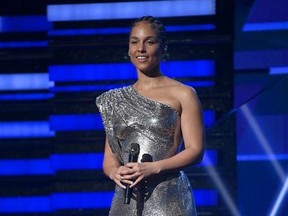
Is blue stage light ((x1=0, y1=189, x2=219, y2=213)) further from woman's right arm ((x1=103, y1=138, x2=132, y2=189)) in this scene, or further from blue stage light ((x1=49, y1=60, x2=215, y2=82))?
woman's right arm ((x1=103, y1=138, x2=132, y2=189))

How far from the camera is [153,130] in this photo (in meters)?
2.41

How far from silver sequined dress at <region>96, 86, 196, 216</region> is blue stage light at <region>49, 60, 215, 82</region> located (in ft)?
6.97

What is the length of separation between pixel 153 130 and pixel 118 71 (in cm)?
225

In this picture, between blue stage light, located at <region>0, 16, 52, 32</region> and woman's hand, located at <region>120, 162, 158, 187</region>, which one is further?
blue stage light, located at <region>0, 16, 52, 32</region>

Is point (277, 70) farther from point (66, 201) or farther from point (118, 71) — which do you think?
point (66, 201)

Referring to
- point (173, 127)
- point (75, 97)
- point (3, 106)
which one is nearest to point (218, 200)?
point (75, 97)

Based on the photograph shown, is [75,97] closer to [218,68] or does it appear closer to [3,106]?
[3,106]

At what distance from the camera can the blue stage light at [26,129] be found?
478 cm

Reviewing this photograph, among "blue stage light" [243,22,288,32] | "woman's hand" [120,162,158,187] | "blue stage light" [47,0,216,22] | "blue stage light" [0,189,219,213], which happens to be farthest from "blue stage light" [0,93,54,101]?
"woman's hand" [120,162,158,187]

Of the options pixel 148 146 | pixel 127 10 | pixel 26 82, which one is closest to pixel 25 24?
pixel 26 82

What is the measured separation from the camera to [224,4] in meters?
4.61

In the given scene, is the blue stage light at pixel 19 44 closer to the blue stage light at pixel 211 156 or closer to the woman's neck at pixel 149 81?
the blue stage light at pixel 211 156

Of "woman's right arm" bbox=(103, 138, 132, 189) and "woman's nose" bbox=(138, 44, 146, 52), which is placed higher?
"woman's nose" bbox=(138, 44, 146, 52)

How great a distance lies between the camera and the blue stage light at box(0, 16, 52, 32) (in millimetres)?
4816
